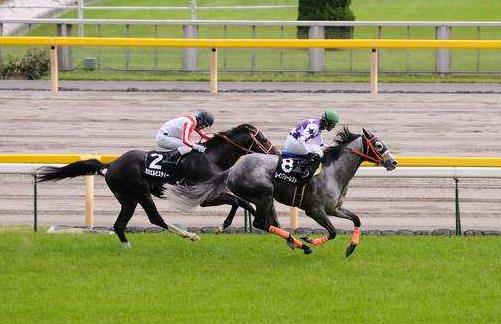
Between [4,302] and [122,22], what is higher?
[122,22]

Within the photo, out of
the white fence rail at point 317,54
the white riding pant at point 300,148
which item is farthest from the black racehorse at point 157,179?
the white fence rail at point 317,54

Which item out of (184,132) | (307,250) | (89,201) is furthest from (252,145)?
(89,201)

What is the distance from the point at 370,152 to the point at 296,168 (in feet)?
2.67

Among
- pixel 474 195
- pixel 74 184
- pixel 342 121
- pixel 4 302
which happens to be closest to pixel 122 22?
pixel 342 121

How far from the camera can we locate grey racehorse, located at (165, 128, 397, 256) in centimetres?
1271

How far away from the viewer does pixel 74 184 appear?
16.7 m

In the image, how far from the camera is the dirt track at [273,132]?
15578 millimetres

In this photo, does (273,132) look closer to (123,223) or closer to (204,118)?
(204,118)

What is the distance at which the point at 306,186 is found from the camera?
41.8 feet

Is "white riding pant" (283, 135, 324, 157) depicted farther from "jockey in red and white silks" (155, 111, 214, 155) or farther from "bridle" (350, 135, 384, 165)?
"jockey in red and white silks" (155, 111, 214, 155)

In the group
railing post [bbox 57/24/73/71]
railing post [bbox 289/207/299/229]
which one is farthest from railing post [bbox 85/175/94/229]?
railing post [bbox 57/24/73/71]

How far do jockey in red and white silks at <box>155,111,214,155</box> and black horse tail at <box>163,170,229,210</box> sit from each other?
563 millimetres

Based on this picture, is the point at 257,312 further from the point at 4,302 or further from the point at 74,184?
the point at 74,184

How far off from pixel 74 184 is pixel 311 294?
21.3 feet
